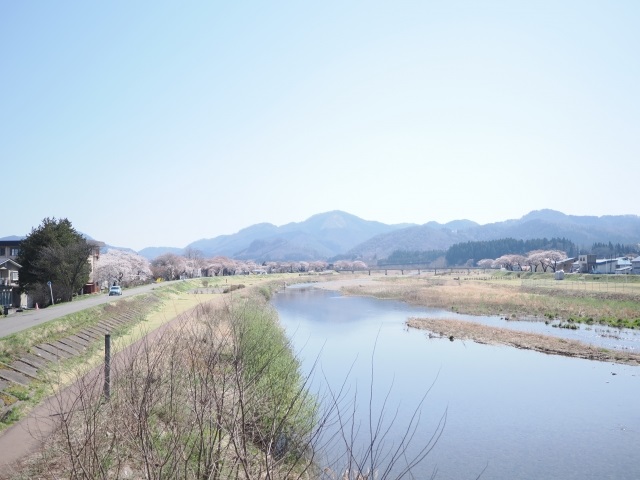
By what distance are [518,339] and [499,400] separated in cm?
1174

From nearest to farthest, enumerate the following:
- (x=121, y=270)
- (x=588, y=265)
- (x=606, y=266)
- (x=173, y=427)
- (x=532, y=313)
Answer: (x=173, y=427), (x=532, y=313), (x=121, y=270), (x=606, y=266), (x=588, y=265)

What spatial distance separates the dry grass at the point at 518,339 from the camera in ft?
75.3

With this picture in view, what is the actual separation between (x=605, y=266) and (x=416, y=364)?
84865 mm

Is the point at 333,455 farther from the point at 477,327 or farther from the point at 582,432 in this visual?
the point at 477,327

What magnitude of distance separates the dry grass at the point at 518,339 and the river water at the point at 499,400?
104cm

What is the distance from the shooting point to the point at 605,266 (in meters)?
91.7

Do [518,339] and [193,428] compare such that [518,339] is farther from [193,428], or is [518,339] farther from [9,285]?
[9,285]

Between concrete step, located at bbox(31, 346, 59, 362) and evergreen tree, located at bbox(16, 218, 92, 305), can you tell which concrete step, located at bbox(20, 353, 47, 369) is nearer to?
concrete step, located at bbox(31, 346, 59, 362)

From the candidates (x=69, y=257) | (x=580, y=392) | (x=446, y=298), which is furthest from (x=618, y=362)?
(x=69, y=257)

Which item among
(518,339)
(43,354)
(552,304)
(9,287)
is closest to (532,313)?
(552,304)

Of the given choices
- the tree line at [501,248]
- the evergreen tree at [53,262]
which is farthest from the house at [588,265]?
the evergreen tree at [53,262]

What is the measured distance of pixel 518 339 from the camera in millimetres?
27578

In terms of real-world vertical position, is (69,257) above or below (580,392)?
above

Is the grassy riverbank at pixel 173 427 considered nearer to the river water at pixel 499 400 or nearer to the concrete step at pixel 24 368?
the river water at pixel 499 400
